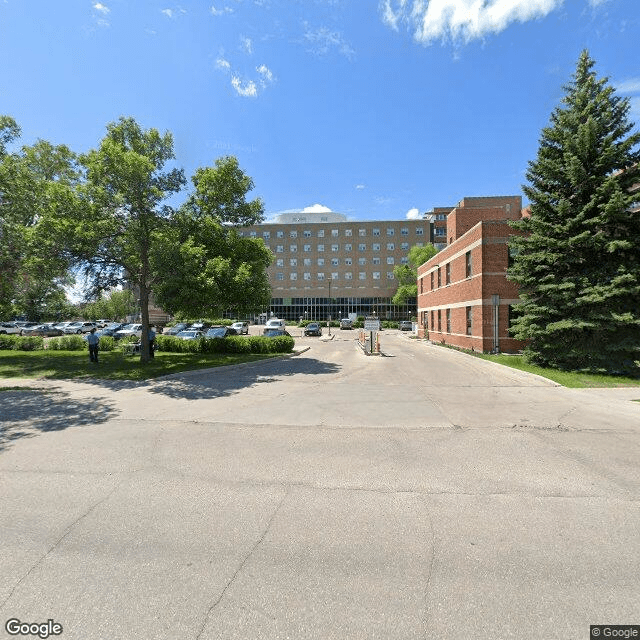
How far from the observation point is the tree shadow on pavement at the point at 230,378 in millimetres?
11602

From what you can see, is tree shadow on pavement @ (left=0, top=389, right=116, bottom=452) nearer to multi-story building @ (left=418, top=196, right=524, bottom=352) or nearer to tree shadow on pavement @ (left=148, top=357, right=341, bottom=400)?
tree shadow on pavement @ (left=148, top=357, right=341, bottom=400)

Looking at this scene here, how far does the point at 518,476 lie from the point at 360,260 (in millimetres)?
79351

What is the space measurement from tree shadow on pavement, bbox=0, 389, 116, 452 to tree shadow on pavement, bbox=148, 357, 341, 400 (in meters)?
2.19

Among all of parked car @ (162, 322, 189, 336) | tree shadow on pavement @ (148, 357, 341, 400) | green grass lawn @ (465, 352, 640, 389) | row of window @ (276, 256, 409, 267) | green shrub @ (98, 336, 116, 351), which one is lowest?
tree shadow on pavement @ (148, 357, 341, 400)

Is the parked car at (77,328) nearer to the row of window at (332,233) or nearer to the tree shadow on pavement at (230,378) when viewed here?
the tree shadow on pavement at (230,378)

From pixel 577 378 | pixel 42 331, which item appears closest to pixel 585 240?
pixel 577 378

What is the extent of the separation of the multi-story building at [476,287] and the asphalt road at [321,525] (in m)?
15.0

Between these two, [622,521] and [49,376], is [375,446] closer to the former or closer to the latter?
[622,521]

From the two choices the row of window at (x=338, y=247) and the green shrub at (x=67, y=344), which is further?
the row of window at (x=338, y=247)

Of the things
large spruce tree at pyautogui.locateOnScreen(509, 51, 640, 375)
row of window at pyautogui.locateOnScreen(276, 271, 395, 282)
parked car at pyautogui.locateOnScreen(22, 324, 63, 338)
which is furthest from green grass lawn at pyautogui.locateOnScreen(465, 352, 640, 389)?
row of window at pyautogui.locateOnScreen(276, 271, 395, 282)

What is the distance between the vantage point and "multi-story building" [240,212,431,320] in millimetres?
81500

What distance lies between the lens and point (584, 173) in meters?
14.9

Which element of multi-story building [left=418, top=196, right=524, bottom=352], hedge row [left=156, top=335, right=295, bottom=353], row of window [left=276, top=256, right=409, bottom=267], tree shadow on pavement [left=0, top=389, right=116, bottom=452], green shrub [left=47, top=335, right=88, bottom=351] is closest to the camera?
tree shadow on pavement [left=0, top=389, right=116, bottom=452]

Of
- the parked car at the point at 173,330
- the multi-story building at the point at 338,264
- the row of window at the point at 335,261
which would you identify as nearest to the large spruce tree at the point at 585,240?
the parked car at the point at 173,330
